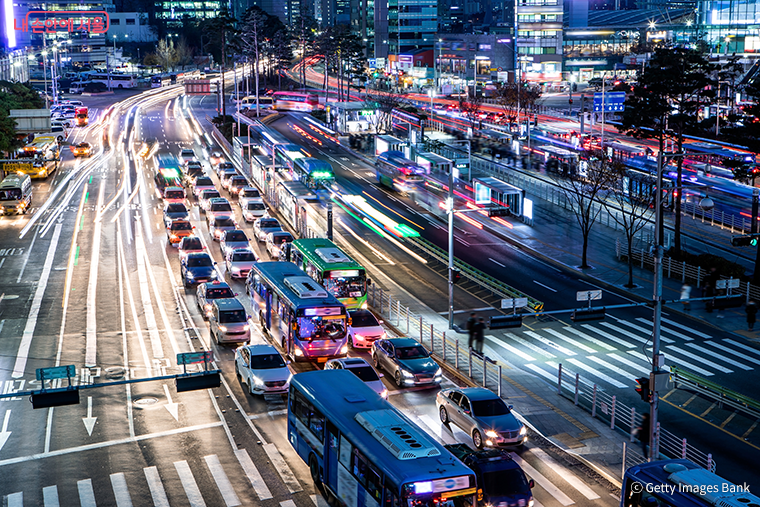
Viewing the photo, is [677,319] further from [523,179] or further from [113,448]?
[523,179]

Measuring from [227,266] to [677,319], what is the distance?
26.4 m

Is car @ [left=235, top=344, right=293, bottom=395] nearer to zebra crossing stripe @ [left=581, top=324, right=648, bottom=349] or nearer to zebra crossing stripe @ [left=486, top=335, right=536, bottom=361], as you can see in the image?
zebra crossing stripe @ [left=486, top=335, right=536, bottom=361]

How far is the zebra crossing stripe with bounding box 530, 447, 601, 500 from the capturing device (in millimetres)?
24922

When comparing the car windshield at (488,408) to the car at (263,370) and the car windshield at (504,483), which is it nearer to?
the car windshield at (504,483)

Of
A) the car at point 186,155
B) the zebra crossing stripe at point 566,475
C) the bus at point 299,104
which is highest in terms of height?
the bus at point 299,104

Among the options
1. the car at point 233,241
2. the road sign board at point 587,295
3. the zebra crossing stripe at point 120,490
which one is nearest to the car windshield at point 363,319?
the road sign board at point 587,295

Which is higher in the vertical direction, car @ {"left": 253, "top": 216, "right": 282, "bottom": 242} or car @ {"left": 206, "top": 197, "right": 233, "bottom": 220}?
car @ {"left": 206, "top": 197, "right": 233, "bottom": 220}

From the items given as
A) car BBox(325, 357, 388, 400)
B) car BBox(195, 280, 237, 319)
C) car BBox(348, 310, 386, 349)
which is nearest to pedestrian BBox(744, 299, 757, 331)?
car BBox(348, 310, 386, 349)

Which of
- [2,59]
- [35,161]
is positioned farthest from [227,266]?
[2,59]

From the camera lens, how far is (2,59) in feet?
494

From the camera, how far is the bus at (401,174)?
7956cm

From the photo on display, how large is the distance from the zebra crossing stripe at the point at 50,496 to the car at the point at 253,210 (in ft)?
139

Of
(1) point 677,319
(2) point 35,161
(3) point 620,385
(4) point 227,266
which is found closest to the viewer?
(3) point 620,385

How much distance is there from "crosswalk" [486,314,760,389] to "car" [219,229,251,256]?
20.1m
